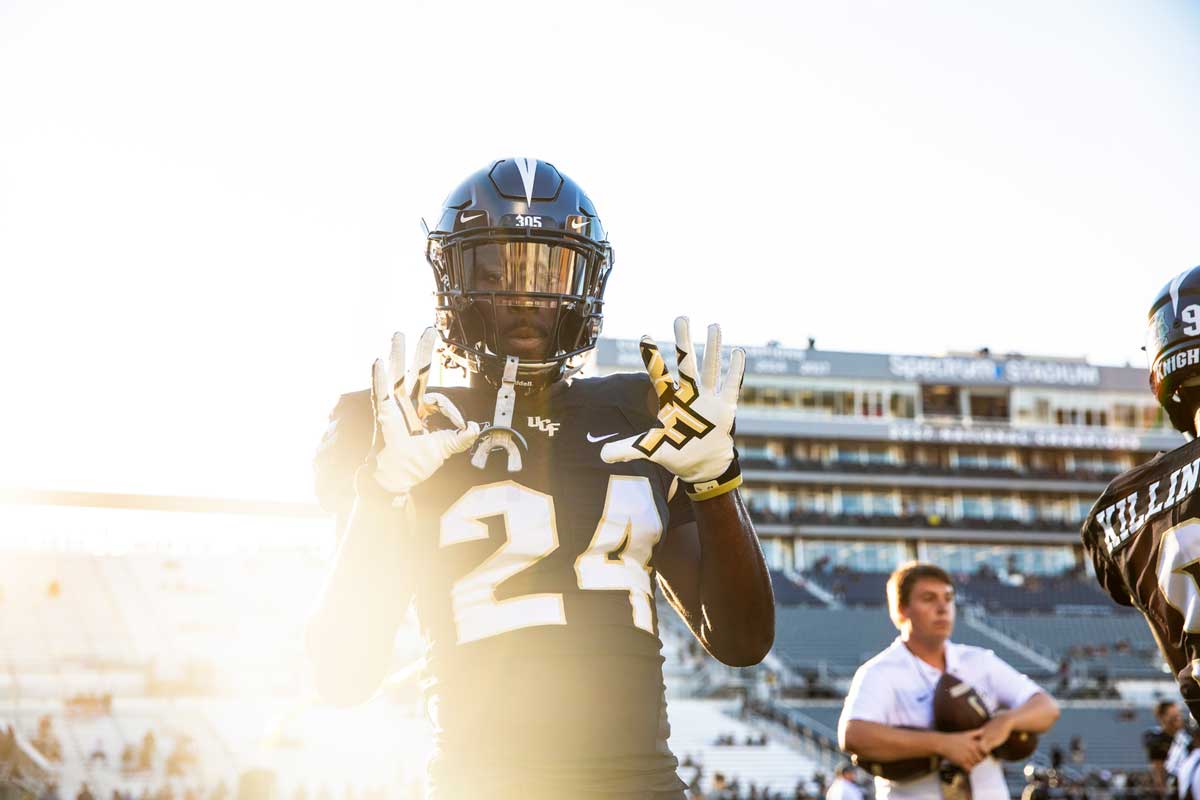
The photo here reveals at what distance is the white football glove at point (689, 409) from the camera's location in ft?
6.70

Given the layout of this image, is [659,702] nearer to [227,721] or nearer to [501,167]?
[501,167]

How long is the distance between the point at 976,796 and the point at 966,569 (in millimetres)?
49603

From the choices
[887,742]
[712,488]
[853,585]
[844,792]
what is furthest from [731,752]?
[712,488]

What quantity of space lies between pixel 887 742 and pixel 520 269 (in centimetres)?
238

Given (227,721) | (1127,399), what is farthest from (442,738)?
(1127,399)

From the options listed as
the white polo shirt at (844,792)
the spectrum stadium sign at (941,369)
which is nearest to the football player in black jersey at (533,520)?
the white polo shirt at (844,792)

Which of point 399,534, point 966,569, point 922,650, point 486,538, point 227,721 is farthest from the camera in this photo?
point 966,569

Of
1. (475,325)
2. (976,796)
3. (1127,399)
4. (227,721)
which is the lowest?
(227,721)

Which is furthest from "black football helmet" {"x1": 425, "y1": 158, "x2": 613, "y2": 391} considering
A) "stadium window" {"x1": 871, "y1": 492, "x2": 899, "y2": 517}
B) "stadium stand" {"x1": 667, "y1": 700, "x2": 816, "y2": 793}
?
"stadium window" {"x1": 871, "y1": 492, "x2": 899, "y2": 517}

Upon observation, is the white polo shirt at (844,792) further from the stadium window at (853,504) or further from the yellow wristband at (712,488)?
the stadium window at (853,504)

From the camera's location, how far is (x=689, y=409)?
204 cm

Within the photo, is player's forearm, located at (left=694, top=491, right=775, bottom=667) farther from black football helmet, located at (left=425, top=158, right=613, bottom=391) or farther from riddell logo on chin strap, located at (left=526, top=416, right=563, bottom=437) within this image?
black football helmet, located at (left=425, top=158, right=613, bottom=391)

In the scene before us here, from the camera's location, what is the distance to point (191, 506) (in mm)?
3016

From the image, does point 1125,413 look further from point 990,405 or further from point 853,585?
point 853,585
